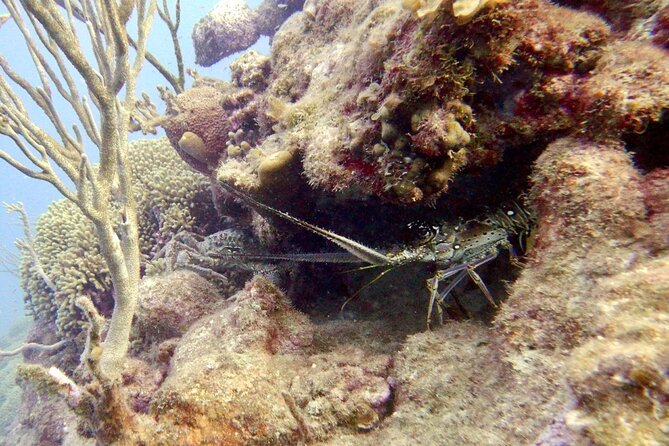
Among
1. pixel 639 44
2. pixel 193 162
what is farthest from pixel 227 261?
pixel 639 44

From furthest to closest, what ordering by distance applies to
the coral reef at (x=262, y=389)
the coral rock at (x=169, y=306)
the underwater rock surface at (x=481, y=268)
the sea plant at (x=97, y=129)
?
the coral rock at (x=169, y=306) → the sea plant at (x=97, y=129) → the coral reef at (x=262, y=389) → the underwater rock surface at (x=481, y=268)

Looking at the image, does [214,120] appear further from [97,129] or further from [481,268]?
[481,268]

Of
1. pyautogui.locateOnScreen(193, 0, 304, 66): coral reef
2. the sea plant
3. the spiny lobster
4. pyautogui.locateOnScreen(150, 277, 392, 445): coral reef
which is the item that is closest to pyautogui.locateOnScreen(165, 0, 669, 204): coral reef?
the spiny lobster

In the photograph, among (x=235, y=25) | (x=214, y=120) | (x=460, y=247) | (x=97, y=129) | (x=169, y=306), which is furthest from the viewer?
(x=235, y=25)

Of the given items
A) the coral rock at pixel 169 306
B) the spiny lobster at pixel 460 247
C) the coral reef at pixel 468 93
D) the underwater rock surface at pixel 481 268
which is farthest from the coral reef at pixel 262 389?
the coral reef at pixel 468 93

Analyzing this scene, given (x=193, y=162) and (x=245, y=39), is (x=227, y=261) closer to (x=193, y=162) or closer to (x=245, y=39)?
(x=193, y=162)

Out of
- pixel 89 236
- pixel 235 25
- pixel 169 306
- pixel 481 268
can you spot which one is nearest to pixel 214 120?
pixel 169 306

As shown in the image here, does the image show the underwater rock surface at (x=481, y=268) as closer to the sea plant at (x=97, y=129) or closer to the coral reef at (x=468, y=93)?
the coral reef at (x=468, y=93)
